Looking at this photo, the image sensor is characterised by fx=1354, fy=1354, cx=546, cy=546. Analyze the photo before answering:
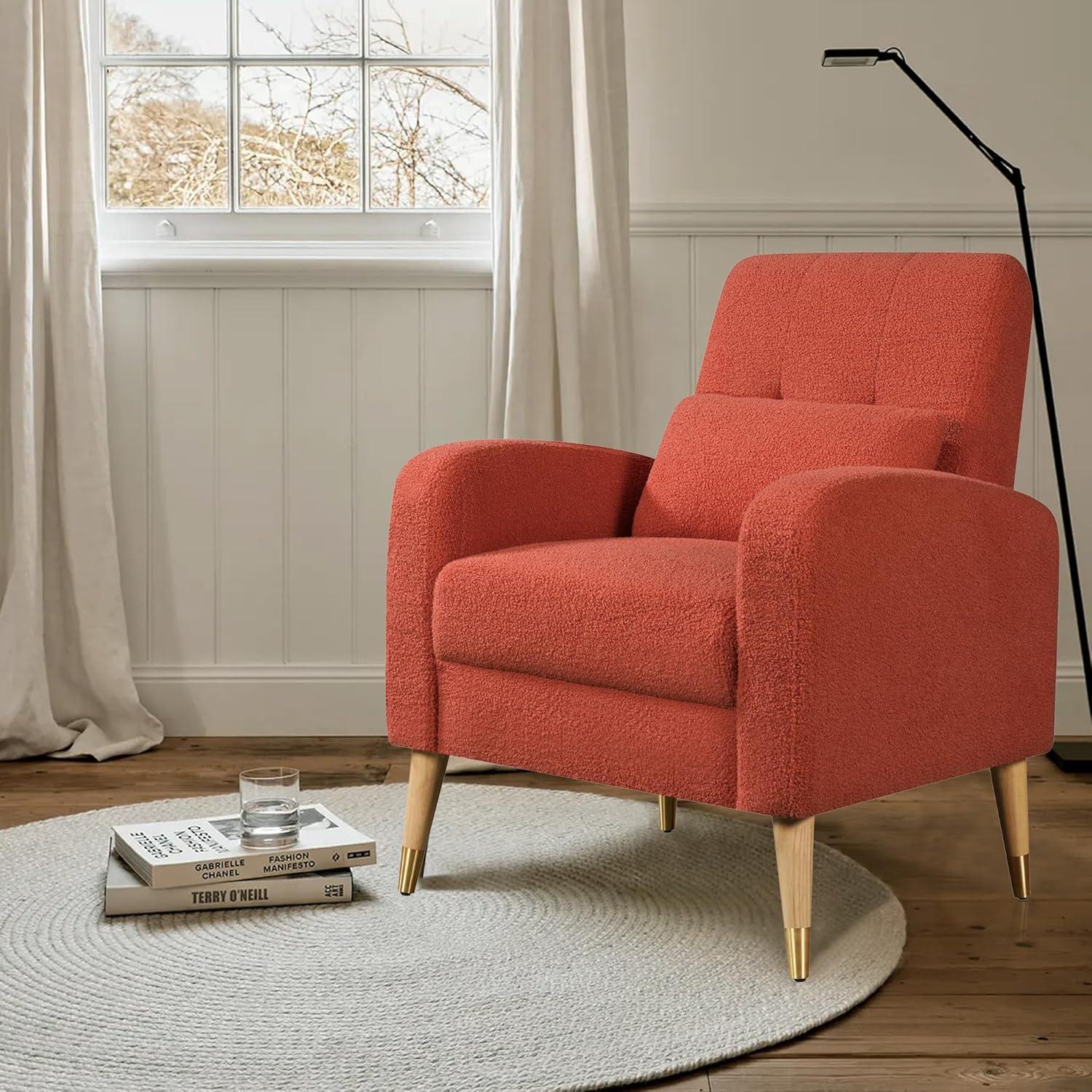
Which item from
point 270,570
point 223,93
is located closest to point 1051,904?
point 270,570

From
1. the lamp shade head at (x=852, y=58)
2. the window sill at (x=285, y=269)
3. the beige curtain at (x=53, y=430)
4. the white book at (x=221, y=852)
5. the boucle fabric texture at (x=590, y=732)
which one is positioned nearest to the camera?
the boucle fabric texture at (x=590, y=732)

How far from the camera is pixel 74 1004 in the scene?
4.72 feet

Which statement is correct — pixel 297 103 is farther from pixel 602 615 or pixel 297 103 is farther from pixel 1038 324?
pixel 602 615

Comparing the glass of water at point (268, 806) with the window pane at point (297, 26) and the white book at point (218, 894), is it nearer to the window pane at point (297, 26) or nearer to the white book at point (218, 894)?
the white book at point (218, 894)

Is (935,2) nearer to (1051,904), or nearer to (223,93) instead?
(223,93)

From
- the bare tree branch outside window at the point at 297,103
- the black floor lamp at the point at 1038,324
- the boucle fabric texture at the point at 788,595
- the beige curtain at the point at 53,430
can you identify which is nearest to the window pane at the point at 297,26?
the bare tree branch outside window at the point at 297,103

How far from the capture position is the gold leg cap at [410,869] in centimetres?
180

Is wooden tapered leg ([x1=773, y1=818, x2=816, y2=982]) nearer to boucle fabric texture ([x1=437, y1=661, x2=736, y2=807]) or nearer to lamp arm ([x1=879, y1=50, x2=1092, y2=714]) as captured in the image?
boucle fabric texture ([x1=437, y1=661, x2=736, y2=807])

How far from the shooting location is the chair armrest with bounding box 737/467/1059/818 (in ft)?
4.82

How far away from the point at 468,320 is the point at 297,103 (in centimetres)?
63

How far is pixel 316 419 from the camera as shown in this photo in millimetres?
2889

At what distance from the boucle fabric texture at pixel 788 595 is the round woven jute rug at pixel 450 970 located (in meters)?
0.20

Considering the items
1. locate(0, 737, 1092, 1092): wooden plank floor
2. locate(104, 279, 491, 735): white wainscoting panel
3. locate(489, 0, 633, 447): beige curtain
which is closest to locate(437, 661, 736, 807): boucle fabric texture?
locate(0, 737, 1092, 1092): wooden plank floor

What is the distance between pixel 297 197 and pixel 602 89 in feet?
2.39
